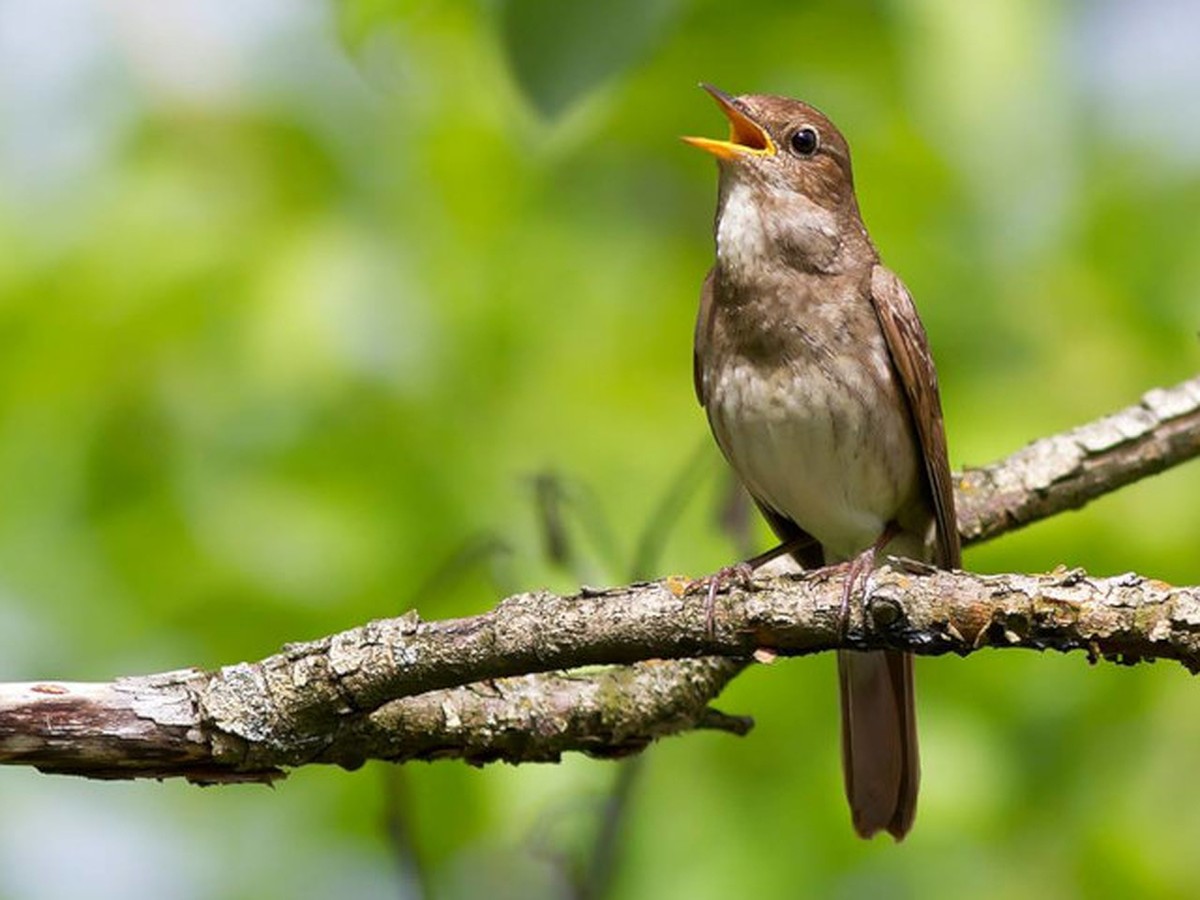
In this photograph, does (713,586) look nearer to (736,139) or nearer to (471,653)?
(471,653)

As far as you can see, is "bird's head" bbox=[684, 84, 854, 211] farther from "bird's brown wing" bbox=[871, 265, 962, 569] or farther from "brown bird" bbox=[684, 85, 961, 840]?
"bird's brown wing" bbox=[871, 265, 962, 569]

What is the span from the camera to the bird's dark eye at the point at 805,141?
5617mm

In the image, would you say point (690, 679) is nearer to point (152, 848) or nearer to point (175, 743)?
point (175, 743)

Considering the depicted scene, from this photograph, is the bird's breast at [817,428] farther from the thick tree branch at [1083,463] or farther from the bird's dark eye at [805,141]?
the bird's dark eye at [805,141]

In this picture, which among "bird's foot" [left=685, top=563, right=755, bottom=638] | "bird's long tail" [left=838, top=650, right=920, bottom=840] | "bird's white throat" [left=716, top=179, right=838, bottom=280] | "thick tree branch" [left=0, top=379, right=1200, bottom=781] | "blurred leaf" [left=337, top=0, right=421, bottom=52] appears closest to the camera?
"thick tree branch" [left=0, top=379, right=1200, bottom=781]

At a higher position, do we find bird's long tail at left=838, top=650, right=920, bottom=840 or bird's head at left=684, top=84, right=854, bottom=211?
bird's head at left=684, top=84, right=854, bottom=211

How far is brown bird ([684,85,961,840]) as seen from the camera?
5.32 meters

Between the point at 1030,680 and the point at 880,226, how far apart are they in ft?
6.00

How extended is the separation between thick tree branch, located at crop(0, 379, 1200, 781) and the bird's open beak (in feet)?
6.37

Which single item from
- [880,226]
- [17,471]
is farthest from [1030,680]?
[17,471]

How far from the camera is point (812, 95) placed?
6184 mm

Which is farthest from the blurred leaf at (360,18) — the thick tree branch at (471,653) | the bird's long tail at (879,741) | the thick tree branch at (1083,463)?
the thick tree branch at (1083,463)

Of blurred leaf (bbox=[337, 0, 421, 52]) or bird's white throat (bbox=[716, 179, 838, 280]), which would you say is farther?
bird's white throat (bbox=[716, 179, 838, 280])

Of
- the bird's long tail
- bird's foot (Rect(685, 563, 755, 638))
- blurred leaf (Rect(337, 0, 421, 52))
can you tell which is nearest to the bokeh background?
the bird's long tail
